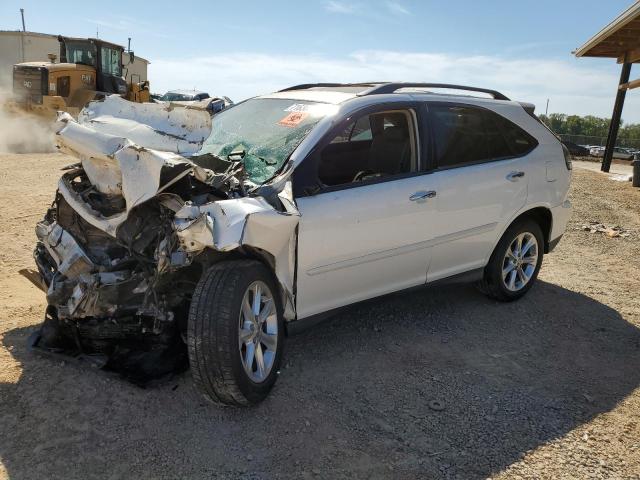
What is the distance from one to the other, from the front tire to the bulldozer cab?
16.5 metres

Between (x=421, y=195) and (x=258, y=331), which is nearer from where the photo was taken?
(x=258, y=331)

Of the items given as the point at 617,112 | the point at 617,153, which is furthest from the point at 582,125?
the point at 617,112

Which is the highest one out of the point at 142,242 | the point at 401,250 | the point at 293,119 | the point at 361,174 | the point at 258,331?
the point at 293,119

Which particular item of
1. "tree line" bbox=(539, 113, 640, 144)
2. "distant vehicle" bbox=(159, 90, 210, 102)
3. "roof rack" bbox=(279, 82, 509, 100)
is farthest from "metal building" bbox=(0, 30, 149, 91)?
"tree line" bbox=(539, 113, 640, 144)

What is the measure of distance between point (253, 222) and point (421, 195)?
1.52m

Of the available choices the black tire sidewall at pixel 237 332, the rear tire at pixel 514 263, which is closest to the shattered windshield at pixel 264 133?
the black tire sidewall at pixel 237 332

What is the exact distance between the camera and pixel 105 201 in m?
3.46

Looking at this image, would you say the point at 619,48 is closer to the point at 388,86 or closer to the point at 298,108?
the point at 388,86

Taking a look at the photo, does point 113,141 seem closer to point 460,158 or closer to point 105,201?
point 105,201

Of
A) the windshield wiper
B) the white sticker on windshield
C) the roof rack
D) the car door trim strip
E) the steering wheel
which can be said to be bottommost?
the car door trim strip

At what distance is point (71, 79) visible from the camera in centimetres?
1703

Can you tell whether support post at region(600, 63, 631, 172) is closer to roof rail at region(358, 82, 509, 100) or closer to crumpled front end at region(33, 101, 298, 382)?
roof rail at region(358, 82, 509, 100)

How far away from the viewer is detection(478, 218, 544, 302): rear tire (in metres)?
4.89

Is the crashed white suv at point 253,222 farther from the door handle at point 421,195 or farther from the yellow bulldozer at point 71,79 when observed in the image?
the yellow bulldozer at point 71,79
